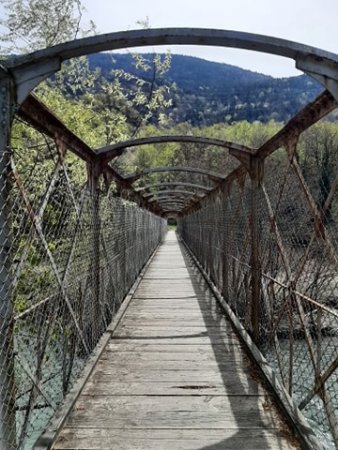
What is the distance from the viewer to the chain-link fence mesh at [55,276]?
220cm

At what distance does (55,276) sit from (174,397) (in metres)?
1.20

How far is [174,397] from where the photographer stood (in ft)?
10.1

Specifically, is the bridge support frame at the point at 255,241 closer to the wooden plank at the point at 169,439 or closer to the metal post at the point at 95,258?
the metal post at the point at 95,258

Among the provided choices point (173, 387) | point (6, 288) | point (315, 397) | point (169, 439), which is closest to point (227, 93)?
point (315, 397)

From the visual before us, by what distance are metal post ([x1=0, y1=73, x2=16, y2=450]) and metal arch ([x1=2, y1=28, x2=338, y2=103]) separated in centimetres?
11

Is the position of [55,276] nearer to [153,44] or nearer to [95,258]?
[95,258]

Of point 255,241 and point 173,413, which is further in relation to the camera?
point 255,241

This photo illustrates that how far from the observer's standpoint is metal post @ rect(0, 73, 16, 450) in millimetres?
2141

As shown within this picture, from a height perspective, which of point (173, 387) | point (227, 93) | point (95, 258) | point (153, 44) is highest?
point (227, 93)

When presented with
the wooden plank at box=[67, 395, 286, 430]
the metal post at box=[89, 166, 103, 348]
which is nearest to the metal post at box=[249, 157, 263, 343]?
the wooden plank at box=[67, 395, 286, 430]

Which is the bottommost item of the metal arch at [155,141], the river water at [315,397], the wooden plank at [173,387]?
the river water at [315,397]

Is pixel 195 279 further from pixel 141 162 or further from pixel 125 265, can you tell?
pixel 141 162

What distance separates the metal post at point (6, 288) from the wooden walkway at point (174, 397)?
17.0 inches

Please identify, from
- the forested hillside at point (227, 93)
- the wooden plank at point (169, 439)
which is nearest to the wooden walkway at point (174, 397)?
the wooden plank at point (169, 439)
